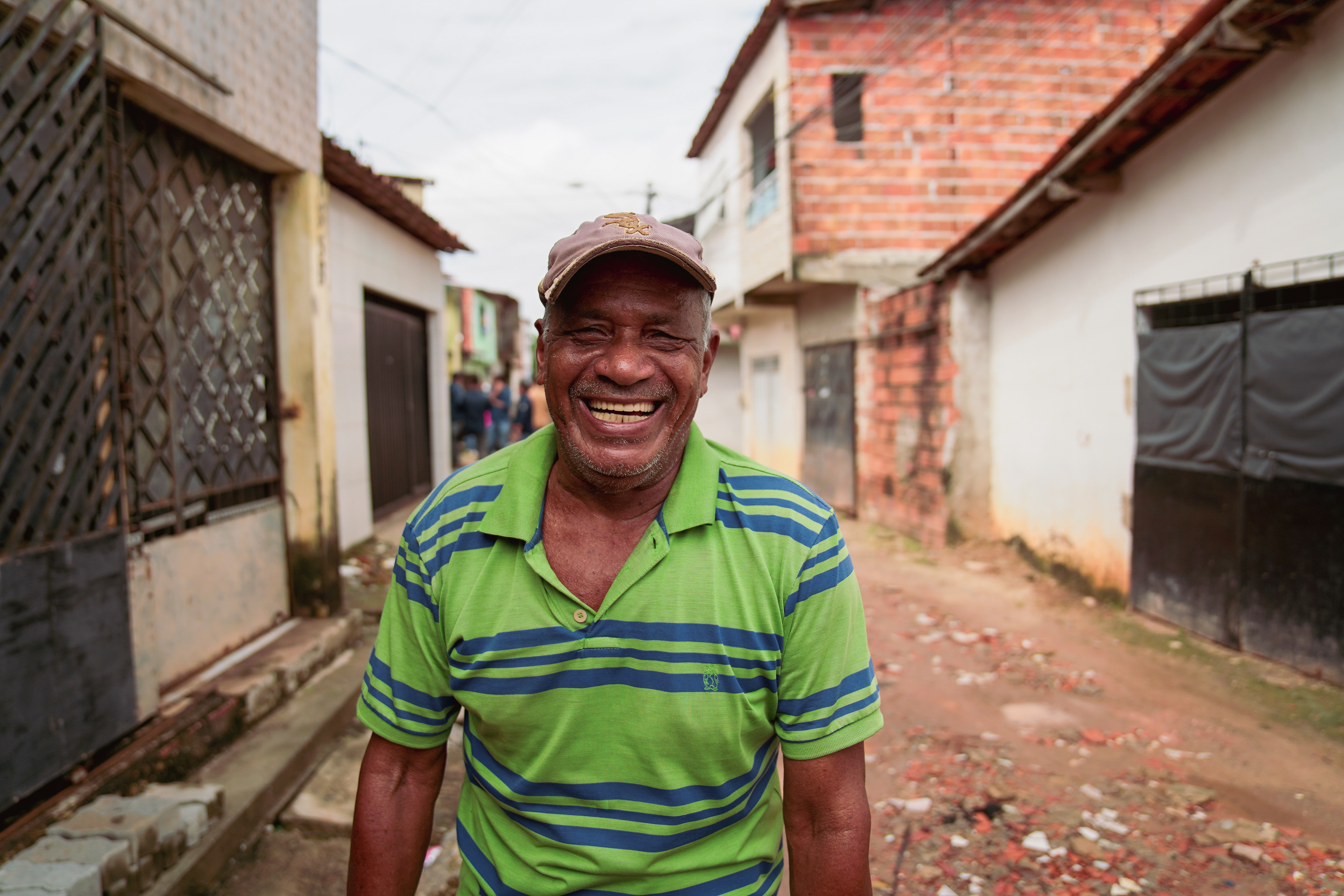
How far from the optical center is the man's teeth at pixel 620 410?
1535 mm

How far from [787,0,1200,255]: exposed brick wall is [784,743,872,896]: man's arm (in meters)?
9.28

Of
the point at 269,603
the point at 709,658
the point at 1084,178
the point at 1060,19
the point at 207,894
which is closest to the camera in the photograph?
the point at 709,658

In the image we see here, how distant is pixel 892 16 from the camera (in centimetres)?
984

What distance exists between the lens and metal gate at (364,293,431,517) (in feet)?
27.4

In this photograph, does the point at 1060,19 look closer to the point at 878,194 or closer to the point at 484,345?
the point at 878,194

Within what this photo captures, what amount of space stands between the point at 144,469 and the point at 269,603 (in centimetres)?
133

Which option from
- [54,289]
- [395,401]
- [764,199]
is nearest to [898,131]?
[764,199]

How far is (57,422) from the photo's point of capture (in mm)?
2977

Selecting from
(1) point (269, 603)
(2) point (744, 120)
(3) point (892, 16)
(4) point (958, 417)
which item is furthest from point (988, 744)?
(2) point (744, 120)

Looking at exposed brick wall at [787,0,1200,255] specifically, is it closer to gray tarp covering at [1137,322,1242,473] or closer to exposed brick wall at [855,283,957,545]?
exposed brick wall at [855,283,957,545]

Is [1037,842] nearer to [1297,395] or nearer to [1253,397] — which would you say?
[1297,395]

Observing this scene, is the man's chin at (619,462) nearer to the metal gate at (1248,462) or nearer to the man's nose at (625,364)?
the man's nose at (625,364)

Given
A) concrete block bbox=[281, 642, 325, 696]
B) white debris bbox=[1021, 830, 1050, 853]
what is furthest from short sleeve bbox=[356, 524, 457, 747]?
concrete block bbox=[281, 642, 325, 696]

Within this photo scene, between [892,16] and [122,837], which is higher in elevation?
[892,16]
